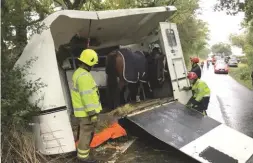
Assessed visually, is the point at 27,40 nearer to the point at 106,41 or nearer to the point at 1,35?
the point at 1,35

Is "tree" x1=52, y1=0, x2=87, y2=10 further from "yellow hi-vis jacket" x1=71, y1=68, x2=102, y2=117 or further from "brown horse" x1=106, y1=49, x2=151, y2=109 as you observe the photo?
"yellow hi-vis jacket" x1=71, y1=68, x2=102, y2=117

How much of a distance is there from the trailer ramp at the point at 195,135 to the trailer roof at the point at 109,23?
1985 mm

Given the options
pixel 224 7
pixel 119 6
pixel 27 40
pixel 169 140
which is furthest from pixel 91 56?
pixel 224 7

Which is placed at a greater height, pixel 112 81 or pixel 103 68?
pixel 103 68

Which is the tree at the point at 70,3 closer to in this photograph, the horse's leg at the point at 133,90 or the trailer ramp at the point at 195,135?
the horse's leg at the point at 133,90

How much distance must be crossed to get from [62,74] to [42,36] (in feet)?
8.44

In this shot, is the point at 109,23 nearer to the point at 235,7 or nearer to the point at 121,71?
the point at 121,71

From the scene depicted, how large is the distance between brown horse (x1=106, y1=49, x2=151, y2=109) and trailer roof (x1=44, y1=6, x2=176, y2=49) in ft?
2.28

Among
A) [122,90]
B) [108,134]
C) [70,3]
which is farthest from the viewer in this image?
[70,3]

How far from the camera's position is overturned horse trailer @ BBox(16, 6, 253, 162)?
5062 mm

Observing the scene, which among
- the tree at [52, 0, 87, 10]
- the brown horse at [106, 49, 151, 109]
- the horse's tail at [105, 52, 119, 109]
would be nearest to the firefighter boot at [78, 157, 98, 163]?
the brown horse at [106, 49, 151, 109]

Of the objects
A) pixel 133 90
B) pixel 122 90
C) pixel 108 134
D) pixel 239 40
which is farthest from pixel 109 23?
pixel 239 40

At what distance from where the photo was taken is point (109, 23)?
7.11m

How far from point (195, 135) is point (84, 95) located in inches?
88.9
